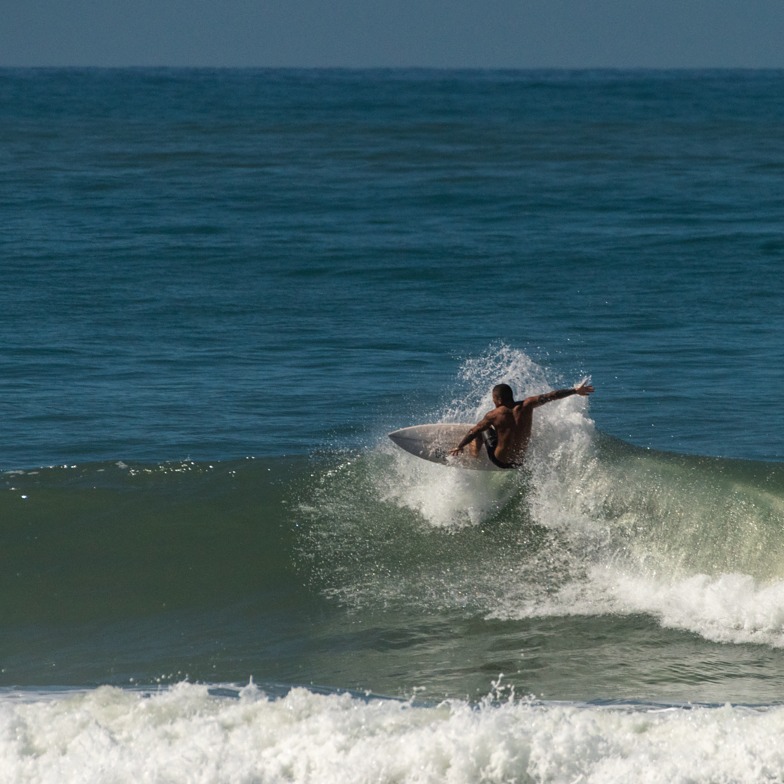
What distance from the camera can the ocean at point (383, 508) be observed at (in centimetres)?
787

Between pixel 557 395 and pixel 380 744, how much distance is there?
4992 millimetres

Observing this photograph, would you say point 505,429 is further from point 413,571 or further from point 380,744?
point 380,744

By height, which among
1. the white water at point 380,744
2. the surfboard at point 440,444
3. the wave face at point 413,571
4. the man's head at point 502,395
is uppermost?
the man's head at point 502,395

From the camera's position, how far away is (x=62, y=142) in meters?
51.4

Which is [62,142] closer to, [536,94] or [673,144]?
[673,144]

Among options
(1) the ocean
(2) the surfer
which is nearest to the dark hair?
(2) the surfer

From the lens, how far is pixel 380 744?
7.72 meters

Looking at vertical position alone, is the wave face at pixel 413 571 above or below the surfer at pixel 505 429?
below

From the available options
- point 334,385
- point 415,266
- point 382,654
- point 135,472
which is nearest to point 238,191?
point 415,266

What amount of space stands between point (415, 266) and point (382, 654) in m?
17.4

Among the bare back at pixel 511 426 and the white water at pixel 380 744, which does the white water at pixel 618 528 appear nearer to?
the bare back at pixel 511 426

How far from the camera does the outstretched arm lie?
38.4ft

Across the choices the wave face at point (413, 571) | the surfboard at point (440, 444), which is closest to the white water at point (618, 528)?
the wave face at point (413, 571)

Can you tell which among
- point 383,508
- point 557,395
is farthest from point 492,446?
point 383,508
